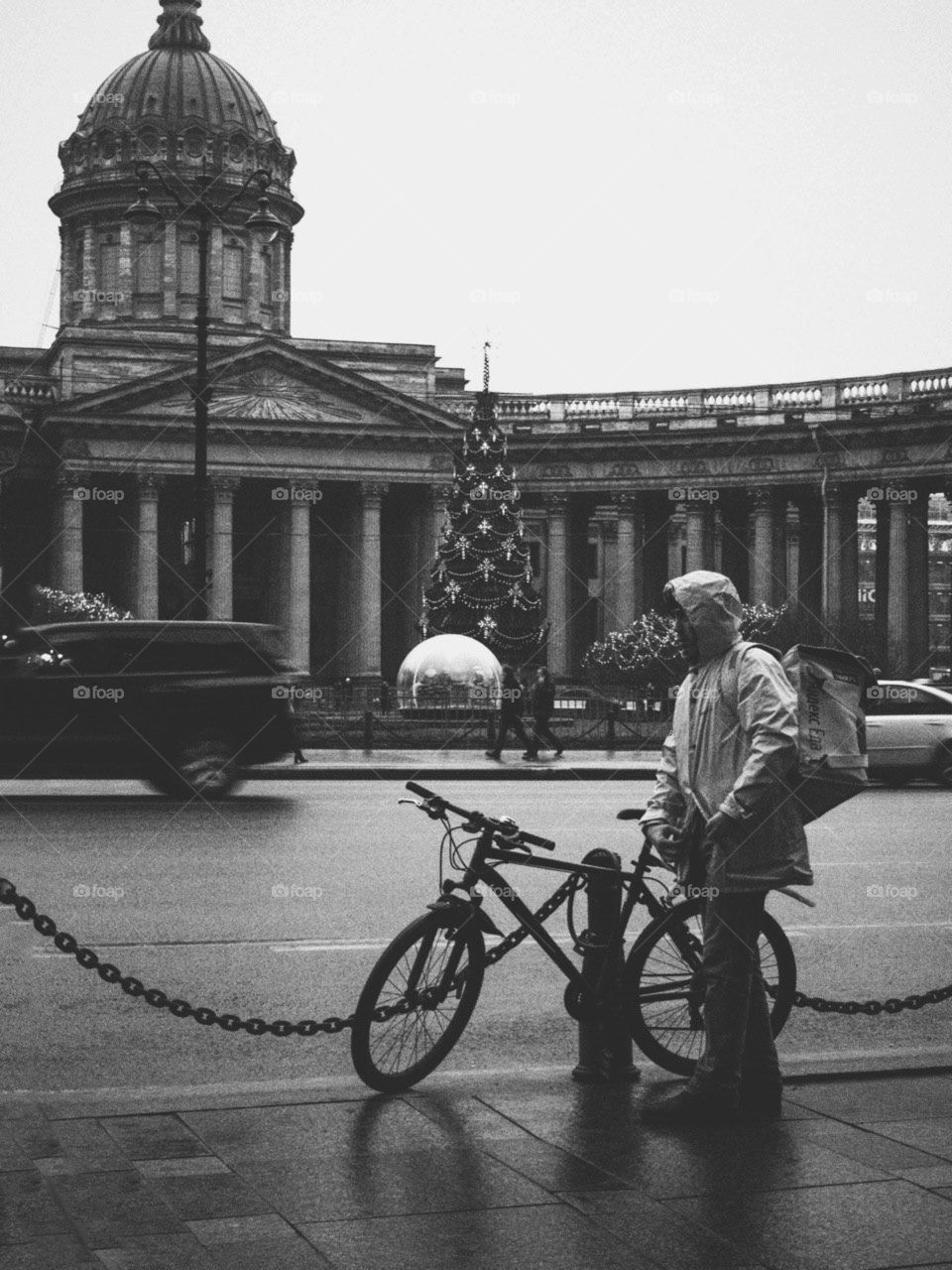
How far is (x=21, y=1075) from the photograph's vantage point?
25.5 feet

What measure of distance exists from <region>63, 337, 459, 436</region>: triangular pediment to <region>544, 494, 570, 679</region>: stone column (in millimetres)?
5193

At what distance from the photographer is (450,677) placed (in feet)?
140

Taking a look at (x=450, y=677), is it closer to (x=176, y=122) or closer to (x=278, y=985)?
(x=278, y=985)

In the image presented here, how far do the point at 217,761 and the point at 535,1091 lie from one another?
47.6ft

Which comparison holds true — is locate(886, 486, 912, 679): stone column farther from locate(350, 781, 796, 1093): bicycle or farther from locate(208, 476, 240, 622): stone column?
locate(350, 781, 796, 1093): bicycle

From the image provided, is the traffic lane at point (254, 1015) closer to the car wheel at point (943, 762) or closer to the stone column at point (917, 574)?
the car wheel at point (943, 762)

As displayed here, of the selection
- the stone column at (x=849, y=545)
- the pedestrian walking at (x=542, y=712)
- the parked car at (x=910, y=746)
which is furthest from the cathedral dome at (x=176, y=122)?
the parked car at (x=910, y=746)

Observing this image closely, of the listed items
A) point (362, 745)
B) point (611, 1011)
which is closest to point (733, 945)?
point (611, 1011)

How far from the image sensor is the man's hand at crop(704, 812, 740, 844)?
6.90m

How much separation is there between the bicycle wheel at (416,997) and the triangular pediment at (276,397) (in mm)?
61927

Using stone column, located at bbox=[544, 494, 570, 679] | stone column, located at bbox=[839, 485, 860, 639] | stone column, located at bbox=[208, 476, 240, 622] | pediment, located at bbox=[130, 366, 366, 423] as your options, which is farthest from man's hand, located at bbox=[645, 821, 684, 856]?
stone column, located at bbox=[544, 494, 570, 679]

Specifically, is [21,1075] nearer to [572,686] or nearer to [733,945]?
[733,945]

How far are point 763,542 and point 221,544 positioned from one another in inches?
804

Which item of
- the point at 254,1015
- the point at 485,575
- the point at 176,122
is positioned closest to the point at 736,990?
the point at 254,1015
